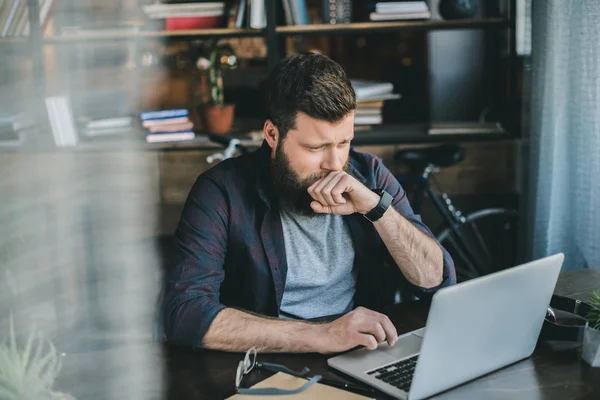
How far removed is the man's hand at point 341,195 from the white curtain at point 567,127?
114 cm

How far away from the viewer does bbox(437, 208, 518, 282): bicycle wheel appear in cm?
320

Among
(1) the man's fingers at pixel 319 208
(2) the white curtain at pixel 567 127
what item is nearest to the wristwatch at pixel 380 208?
(1) the man's fingers at pixel 319 208

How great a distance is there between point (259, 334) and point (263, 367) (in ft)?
0.39

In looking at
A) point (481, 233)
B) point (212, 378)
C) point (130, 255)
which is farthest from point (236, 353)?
point (481, 233)

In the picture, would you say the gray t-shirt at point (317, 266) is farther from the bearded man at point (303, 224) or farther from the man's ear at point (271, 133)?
the man's ear at point (271, 133)

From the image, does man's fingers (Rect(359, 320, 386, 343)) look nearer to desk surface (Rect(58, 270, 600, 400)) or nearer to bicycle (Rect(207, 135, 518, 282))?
desk surface (Rect(58, 270, 600, 400))

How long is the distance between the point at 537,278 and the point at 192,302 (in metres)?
0.67

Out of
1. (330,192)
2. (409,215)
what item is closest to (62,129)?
(330,192)

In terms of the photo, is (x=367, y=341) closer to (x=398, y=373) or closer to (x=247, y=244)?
(x=398, y=373)

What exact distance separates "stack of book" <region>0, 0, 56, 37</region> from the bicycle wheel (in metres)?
2.95

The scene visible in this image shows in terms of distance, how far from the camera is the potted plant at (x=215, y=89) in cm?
321

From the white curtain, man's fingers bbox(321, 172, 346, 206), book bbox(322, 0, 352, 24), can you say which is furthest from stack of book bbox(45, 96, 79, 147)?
book bbox(322, 0, 352, 24)

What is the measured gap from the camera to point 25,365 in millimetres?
321

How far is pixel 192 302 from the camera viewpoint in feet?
4.60
